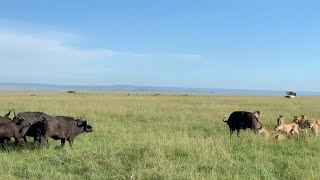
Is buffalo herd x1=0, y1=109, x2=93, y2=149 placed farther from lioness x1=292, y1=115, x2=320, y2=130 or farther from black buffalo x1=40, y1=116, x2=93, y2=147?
lioness x1=292, y1=115, x2=320, y2=130

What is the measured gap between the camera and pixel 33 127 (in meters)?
13.1

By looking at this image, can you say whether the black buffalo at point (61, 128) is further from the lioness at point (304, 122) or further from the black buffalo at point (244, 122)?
the lioness at point (304, 122)

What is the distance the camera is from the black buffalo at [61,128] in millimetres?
12578

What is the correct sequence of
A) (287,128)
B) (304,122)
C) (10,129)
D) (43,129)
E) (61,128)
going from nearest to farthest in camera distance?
(10,129), (43,129), (61,128), (287,128), (304,122)

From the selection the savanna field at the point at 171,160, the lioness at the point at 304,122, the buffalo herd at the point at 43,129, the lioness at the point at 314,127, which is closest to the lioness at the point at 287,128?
the savanna field at the point at 171,160

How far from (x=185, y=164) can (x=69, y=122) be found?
4688 mm

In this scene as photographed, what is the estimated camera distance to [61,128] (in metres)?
13.0

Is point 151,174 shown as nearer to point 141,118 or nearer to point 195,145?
point 195,145

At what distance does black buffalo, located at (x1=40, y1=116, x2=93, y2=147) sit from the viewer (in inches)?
495

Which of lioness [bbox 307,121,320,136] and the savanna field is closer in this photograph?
the savanna field

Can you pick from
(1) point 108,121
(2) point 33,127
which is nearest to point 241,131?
(1) point 108,121

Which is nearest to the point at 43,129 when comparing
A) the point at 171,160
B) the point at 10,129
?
the point at 10,129

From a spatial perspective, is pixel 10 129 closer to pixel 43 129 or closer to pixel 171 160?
pixel 43 129

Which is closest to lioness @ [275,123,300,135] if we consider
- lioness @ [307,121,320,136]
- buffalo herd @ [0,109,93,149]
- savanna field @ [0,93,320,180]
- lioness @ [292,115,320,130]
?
savanna field @ [0,93,320,180]
